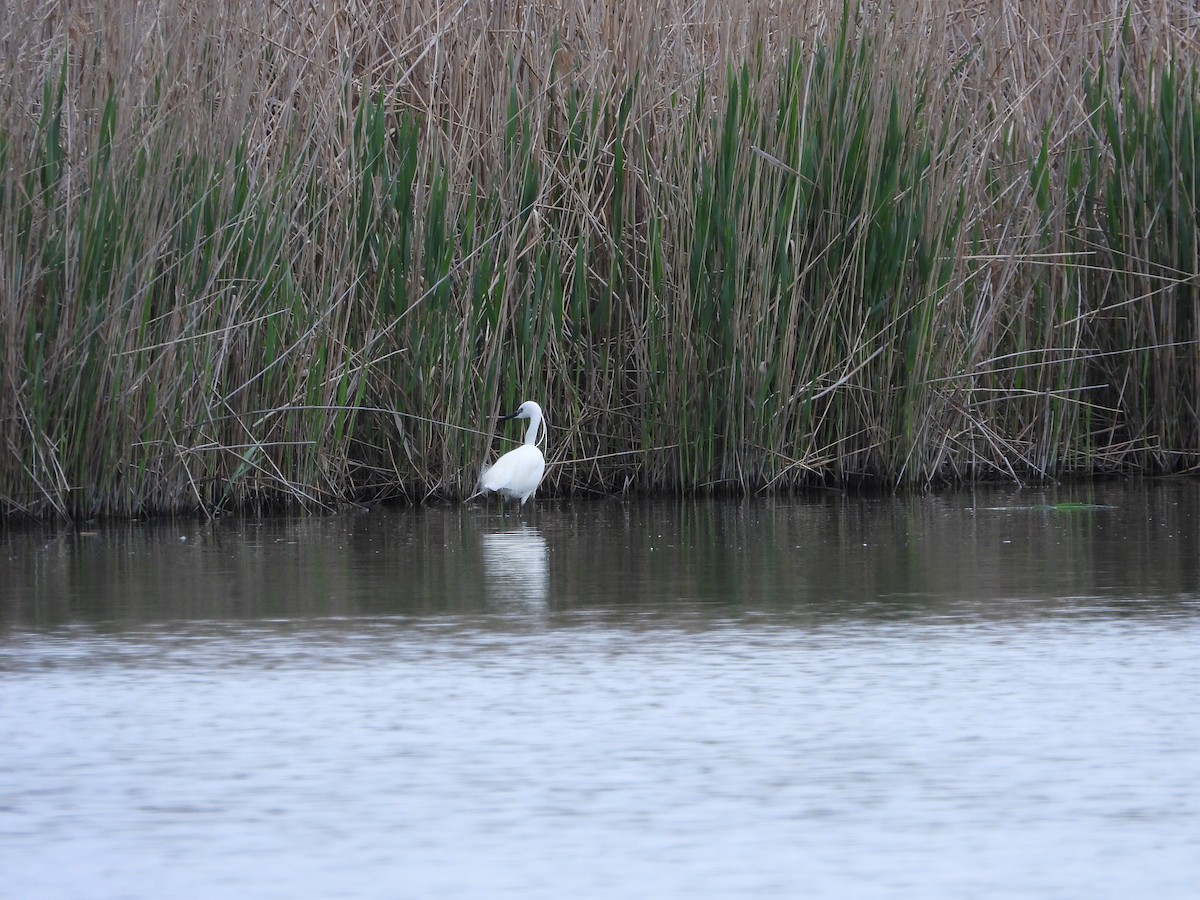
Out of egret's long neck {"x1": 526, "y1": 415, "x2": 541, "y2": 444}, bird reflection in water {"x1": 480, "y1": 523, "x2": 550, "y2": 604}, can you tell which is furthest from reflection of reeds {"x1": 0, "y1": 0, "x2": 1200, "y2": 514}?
bird reflection in water {"x1": 480, "y1": 523, "x2": 550, "y2": 604}

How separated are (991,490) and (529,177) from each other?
219cm

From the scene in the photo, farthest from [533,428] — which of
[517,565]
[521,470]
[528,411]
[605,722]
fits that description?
[605,722]

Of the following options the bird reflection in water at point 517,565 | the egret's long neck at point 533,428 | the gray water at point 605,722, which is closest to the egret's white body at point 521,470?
the egret's long neck at point 533,428

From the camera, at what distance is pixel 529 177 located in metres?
7.20

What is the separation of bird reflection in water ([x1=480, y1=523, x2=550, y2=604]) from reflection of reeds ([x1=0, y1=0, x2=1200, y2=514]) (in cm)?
97

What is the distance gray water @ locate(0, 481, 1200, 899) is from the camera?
2.41 metres

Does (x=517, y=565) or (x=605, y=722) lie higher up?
(x=517, y=565)

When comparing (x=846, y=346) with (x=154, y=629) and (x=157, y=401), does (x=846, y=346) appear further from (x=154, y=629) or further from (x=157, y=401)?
(x=154, y=629)

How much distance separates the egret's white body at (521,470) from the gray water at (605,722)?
111 cm

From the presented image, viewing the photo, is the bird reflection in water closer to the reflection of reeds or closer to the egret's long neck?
the egret's long neck

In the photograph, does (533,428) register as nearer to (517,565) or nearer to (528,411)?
(528,411)

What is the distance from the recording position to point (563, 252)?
7352 millimetres

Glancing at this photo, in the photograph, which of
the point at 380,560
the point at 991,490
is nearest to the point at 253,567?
the point at 380,560

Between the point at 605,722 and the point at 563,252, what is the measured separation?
4345mm
